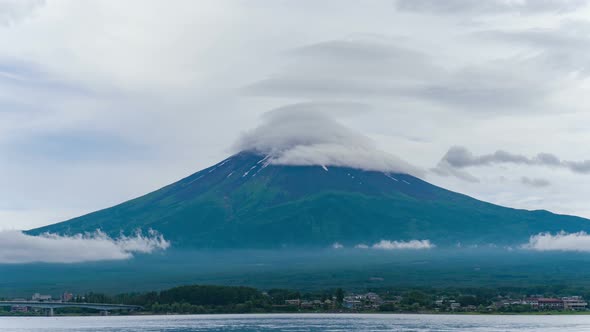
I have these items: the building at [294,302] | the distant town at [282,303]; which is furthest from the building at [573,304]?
the building at [294,302]

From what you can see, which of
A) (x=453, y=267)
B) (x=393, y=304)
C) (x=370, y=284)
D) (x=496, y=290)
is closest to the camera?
(x=393, y=304)

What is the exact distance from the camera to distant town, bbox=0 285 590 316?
120812 mm

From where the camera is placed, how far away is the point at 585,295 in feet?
424

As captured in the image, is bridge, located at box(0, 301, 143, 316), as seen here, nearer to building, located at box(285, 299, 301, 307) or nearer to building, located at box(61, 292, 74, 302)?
building, located at box(61, 292, 74, 302)

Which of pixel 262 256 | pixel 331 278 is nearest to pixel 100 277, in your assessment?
pixel 262 256

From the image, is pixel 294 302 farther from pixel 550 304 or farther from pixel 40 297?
pixel 40 297

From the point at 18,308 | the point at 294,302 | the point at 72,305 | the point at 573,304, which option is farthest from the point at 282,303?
the point at 18,308

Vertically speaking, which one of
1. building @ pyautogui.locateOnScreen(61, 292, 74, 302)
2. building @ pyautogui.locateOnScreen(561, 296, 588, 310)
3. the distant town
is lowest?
building @ pyautogui.locateOnScreen(561, 296, 588, 310)

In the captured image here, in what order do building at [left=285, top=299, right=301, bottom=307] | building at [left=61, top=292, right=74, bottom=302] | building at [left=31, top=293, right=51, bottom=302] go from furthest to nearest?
building at [left=31, top=293, right=51, bottom=302] → building at [left=61, top=292, right=74, bottom=302] → building at [left=285, top=299, right=301, bottom=307]

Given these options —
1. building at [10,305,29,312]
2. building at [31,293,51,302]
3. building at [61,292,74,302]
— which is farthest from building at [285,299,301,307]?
building at [31,293,51,302]

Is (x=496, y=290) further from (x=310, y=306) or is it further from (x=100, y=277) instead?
(x=100, y=277)

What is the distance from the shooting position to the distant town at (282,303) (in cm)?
12081

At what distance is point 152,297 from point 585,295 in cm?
5129

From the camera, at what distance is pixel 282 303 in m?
126
